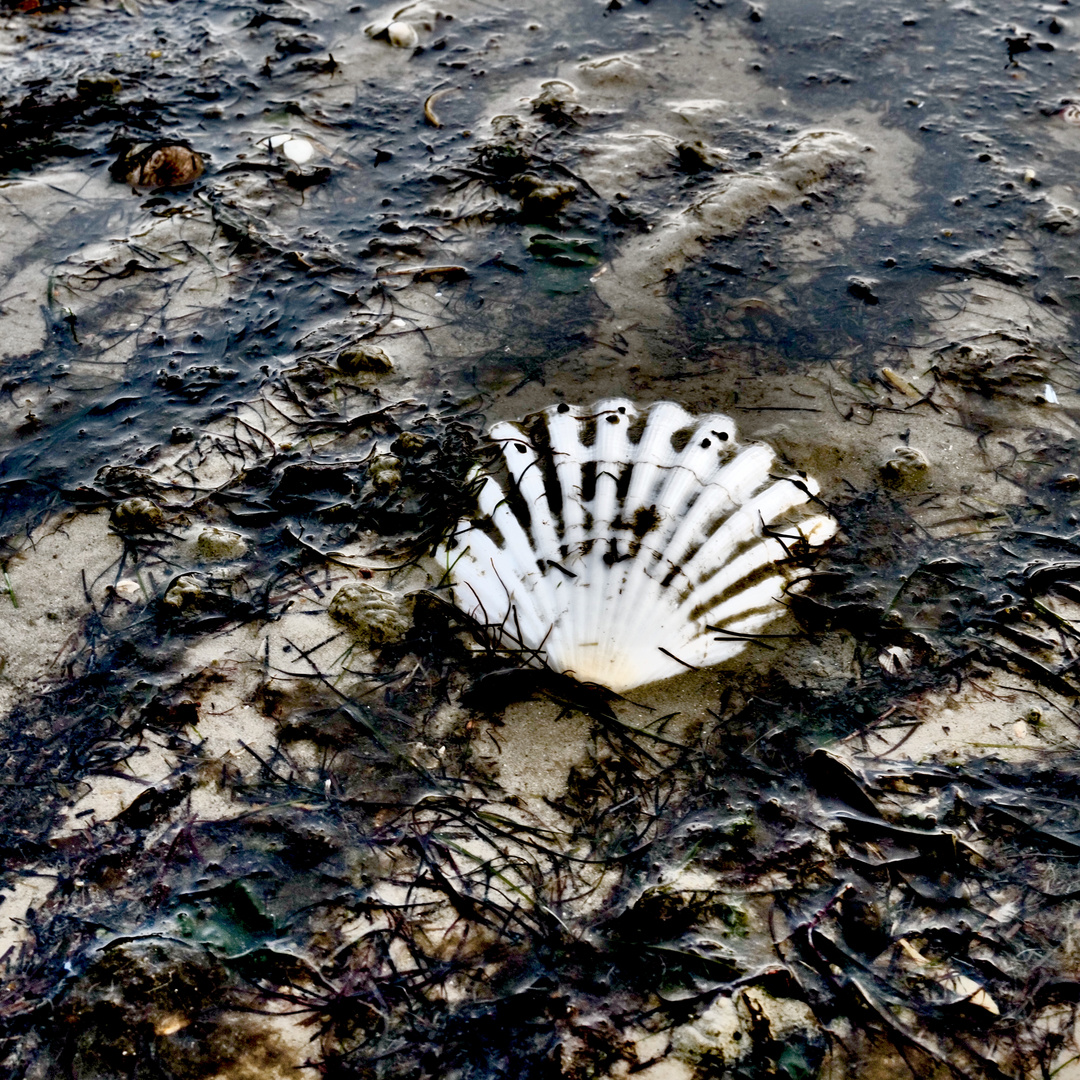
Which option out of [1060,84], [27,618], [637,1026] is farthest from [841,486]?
[1060,84]

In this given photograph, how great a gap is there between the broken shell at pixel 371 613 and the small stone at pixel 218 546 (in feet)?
1.51

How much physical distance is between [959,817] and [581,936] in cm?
126

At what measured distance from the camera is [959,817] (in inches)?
120

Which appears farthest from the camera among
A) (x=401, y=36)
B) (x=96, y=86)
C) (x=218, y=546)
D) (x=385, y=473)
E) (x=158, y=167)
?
(x=401, y=36)

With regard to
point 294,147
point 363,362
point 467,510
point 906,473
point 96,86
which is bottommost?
point 906,473

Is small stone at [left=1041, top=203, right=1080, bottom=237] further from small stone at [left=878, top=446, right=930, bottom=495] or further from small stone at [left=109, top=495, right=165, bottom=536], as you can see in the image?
small stone at [left=109, top=495, right=165, bottom=536]

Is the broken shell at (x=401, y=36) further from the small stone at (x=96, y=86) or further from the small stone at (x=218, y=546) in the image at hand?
the small stone at (x=218, y=546)

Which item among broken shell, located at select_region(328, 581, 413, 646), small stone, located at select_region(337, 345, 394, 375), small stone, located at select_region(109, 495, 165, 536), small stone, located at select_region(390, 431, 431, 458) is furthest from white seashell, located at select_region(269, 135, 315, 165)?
broken shell, located at select_region(328, 581, 413, 646)

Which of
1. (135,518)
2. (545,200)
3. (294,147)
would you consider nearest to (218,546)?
(135,518)

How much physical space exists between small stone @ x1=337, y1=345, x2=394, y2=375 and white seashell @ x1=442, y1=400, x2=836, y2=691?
0.66 m

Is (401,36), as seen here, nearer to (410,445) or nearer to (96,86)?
(96,86)

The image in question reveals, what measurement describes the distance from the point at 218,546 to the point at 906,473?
2755 mm

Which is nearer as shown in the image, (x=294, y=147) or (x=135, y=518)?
(x=135, y=518)

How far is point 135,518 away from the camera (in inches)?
147
